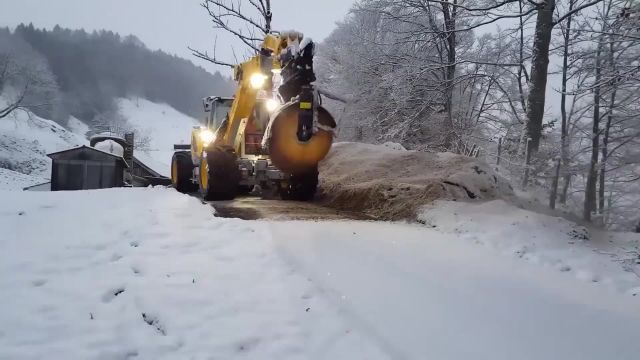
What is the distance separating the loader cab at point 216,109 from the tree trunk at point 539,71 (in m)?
6.92

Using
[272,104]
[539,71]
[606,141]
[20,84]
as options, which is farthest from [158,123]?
[539,71]

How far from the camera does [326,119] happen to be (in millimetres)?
7184

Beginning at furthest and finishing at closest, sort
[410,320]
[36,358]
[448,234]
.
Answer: [448,234] < [410,320] < [36,358]

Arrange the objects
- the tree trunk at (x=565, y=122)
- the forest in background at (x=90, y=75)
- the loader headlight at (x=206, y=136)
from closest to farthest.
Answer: the loader headlight at (x=206, y=136) < the tree trunk at (x=565, y=122) < the forest in background at (x=90, y=75)

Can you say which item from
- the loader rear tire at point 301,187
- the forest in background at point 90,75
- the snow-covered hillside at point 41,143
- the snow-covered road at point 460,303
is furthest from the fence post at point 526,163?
the forest in background at point 90,75

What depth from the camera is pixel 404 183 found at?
757cm

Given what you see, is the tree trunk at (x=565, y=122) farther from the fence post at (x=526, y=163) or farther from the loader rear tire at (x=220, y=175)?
the loader rear tire at (x=220, y=175)

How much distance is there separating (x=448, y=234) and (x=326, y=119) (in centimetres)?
300

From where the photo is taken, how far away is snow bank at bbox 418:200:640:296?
383cm

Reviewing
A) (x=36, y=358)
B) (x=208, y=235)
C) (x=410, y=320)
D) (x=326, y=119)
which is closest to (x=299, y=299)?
(x=410, y=320)

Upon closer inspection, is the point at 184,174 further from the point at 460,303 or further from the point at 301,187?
the point at 460,303

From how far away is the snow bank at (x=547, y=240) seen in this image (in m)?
3.83

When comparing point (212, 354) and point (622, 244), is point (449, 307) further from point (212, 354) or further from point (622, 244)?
point (622, 244)

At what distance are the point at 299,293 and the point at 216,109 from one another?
816cm
